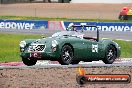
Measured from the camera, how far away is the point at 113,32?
1369 inches

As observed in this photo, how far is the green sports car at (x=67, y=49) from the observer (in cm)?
1384

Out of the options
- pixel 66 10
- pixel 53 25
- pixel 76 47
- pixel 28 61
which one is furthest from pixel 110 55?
pixel 66 10

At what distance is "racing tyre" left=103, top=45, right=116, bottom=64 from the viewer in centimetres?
1545

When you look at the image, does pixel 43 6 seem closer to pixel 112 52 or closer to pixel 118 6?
pixel 118 6

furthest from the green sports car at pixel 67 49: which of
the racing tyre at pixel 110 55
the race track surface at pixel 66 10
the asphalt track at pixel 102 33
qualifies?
the race track surface at pixel 66 10

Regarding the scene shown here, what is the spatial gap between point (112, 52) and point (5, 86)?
6133 millimetres

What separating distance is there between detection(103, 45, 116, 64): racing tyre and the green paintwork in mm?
115

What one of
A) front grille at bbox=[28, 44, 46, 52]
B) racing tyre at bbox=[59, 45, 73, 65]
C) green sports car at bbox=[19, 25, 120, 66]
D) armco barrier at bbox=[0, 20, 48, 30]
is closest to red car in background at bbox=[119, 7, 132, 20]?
armco barrier at bbox=[0, 20, 48, 30]

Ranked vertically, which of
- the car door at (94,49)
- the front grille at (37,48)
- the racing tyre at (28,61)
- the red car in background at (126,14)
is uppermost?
the front grille at (37,48)

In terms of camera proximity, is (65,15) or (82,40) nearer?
(82,40)

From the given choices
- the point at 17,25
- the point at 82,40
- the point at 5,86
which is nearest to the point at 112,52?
the point at 82,40

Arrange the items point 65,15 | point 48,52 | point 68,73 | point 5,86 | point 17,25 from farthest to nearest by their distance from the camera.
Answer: point 65,15
point 17,25
point 48,52
point 68,73
point 5,86

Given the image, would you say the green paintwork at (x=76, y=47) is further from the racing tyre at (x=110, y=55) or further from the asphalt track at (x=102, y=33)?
the asphalt track at (x=102, y=33)

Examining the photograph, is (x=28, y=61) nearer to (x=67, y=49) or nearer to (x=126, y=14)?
(x=67, y=49)
